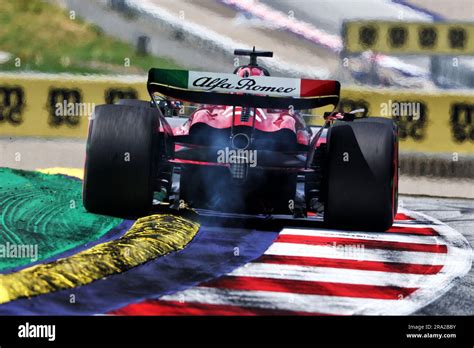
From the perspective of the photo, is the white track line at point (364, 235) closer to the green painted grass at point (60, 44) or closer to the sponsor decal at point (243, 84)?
the sponsor decal at point (243, 84)

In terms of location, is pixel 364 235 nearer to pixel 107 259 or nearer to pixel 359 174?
pixel 359 174

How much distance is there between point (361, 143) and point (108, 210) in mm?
1781

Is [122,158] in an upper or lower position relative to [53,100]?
lower

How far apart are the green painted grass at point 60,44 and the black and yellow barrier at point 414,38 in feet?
36.6

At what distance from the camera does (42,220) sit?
18.9 ft

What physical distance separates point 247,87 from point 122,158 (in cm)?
100

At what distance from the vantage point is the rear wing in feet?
17.2

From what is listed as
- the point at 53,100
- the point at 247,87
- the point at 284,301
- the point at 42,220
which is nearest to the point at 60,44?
the point at 53,100

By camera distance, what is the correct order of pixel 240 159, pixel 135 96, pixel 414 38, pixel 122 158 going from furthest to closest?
pixel 414 38
pixel 135 96
pixel 240 159
pixel 122 158

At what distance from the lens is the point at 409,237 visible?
621cm

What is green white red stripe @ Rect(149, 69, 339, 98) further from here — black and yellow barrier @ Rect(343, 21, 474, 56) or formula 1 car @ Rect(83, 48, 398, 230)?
black and yellow barrier @ Rect(343, 21, 474, 56)

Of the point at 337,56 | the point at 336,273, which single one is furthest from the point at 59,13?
the point at 336,273

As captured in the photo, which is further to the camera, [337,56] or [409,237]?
[337,56]
